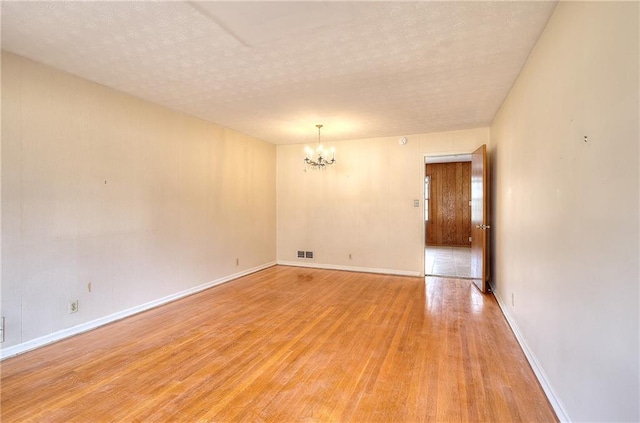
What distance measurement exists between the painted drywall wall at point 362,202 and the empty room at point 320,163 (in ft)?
1.86

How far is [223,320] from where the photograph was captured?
11.3 ft

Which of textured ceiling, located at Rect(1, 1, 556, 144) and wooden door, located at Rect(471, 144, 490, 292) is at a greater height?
textured ceiling, located at Rect(1, 1, 556, 144)

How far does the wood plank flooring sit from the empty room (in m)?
0.02

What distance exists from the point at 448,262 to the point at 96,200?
655 cm

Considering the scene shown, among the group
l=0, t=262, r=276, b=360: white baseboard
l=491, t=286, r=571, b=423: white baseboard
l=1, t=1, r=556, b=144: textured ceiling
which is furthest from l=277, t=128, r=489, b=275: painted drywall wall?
l=491, t=286, r=571, b=423: white baseboard

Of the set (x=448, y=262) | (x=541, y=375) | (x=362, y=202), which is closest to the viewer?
(x=541, y=375)

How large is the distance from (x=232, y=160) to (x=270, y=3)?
357cm

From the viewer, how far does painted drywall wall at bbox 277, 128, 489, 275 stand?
18.1ft

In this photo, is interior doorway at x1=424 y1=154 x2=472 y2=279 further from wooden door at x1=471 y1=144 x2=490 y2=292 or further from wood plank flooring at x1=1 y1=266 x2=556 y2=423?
wood plank flooring at x1=1 y1=266 x2=556 y2=423

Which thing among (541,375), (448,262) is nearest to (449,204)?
(448,262)

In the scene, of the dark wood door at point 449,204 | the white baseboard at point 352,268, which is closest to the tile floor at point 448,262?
the white baseboard at point 352,268

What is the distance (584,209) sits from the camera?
5.20 feet

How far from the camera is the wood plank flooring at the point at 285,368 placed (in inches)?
75.7

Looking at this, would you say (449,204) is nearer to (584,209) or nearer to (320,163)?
(320,163)
